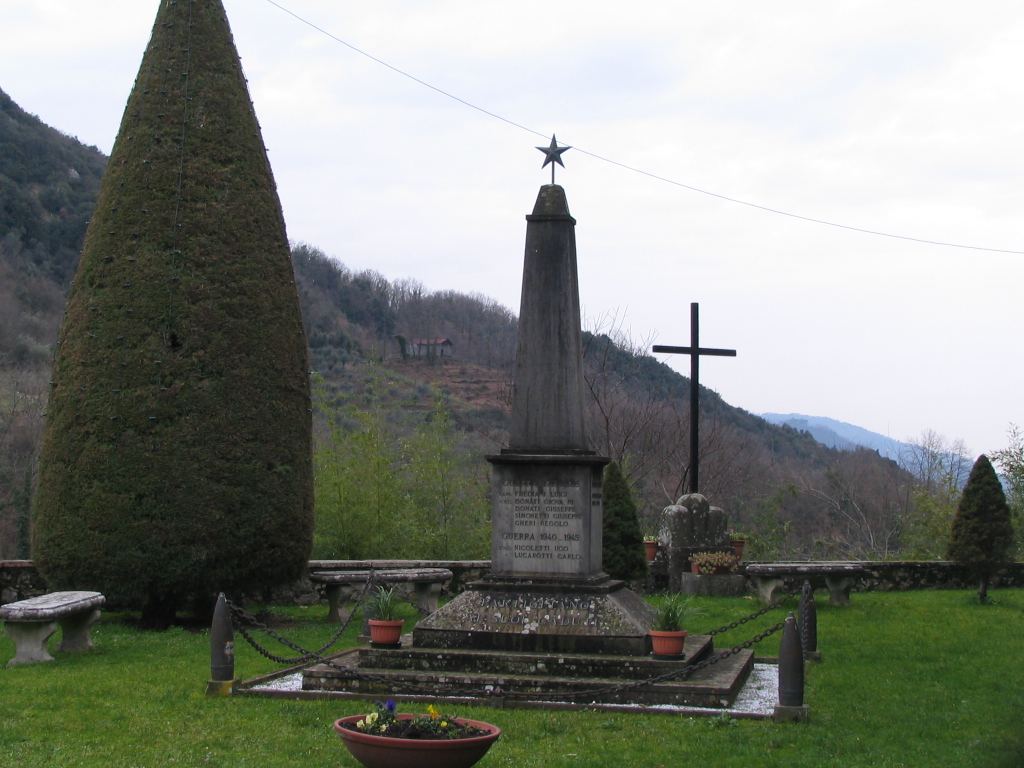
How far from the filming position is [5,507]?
31984 mm

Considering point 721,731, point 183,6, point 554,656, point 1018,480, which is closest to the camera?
point 721,731

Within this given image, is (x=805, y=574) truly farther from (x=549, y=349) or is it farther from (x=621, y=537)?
(x=549, y=349)

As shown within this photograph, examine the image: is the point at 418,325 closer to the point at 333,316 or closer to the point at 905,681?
the point at 333,316

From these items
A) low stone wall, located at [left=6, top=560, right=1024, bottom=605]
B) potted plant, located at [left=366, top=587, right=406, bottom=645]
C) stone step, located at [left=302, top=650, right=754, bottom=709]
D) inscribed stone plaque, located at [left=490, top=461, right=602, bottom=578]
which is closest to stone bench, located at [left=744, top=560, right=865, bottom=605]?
low stone wall, located at [left=6, top=560, right=1024, bottom=605]

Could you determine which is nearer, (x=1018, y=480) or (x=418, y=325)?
(x=1018, y=480)

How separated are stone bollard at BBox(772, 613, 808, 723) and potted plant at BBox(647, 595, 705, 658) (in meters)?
1.21

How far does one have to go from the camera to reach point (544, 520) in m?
10.3

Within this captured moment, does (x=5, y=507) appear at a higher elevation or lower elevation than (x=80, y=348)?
lower

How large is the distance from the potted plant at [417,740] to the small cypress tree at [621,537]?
11209 mm

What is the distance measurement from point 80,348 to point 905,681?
10.6 metres

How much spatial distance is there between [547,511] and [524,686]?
1947 millimetres

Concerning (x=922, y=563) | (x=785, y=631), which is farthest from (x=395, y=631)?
(x=922, y=563)

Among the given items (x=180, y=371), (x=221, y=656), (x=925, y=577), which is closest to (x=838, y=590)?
(x=925, y=577)

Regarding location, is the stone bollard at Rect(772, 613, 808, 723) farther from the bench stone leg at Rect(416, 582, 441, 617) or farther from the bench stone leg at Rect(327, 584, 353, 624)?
the bench stone leg at Rect(327, 584, 353, 624)
